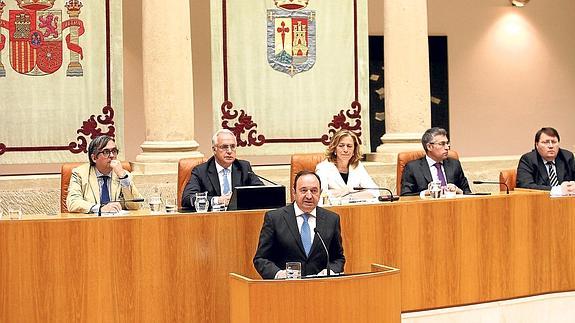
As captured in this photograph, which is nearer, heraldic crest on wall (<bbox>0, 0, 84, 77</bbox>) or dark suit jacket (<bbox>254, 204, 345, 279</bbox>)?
dark suit jacket (<bbox>254, 204, 345, 279</bbox>)

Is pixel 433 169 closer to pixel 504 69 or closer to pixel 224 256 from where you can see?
pixel 224 256

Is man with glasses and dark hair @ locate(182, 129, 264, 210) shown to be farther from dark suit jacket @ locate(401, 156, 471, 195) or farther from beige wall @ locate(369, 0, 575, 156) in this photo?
beige wall @ locate(369, 0, 575, 156)

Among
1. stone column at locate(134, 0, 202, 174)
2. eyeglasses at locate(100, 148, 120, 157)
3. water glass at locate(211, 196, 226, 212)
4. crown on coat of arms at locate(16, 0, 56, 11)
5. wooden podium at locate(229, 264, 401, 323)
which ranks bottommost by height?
wooden podium at locate(229, 264, 401, 323)

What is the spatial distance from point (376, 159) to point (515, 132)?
12.9 ft

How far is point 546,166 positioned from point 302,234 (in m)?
3.09

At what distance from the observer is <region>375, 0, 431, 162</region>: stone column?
10852 mm

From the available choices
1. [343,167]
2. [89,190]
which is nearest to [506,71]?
[343,167]

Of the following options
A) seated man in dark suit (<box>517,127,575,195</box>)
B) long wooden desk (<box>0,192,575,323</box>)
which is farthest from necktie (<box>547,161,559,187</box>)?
long wooden desk (<box>0,192,575,323</box>)

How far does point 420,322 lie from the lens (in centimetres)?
744

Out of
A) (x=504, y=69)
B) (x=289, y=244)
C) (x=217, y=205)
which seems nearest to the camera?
(x=289, y=244)

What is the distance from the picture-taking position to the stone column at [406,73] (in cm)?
1085

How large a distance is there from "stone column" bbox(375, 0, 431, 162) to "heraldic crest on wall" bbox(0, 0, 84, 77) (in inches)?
117

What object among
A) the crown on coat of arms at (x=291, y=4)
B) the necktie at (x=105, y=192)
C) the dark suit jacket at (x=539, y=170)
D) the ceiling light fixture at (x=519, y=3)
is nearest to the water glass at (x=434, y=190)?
the dark suit jacket at (x=539, y=170)

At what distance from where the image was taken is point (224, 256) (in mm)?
6898
